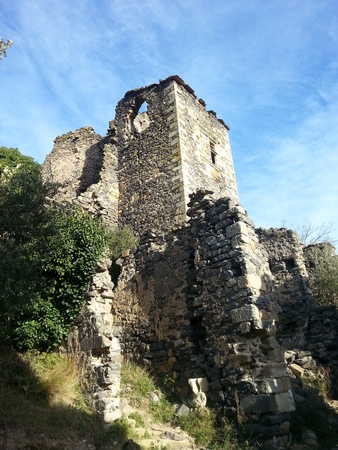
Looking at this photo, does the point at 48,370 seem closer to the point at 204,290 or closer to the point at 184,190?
the point at 204,290

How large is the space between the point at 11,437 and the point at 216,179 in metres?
14.3

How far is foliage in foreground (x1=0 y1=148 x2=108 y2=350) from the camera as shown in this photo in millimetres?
6207

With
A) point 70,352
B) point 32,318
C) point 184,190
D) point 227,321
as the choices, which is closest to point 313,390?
point 227,321

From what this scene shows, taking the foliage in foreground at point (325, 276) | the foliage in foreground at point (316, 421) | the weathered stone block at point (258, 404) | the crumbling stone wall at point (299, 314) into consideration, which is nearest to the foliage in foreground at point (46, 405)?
the weathered stone block at point (258, 404)

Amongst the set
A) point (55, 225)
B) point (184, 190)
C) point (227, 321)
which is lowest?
point (227, 321)

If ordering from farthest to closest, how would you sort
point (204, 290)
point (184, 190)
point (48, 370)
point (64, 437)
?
point (184, 190) → point (204, 290) → point (48, 370) → point (64, 437)

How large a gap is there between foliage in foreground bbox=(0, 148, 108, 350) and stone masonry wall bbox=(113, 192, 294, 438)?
1.68 m

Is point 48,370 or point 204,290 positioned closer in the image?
point 48,370

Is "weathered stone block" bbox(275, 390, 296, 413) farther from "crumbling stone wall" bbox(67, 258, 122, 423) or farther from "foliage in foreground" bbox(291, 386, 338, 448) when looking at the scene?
"crumbling stone wall" bbox(67, 258, 122, 423)

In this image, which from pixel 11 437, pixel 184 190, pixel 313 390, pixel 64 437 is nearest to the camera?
pixel 11 437

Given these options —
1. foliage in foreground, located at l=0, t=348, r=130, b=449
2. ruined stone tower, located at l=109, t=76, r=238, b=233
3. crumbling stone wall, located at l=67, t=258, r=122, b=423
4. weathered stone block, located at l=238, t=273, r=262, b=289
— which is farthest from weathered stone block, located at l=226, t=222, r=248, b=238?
ruined stone tower, located at l=109, t=76, r=238, b=233

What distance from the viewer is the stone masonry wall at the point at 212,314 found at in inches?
249

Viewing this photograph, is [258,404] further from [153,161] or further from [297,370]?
[153,161]

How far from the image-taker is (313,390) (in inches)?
324
